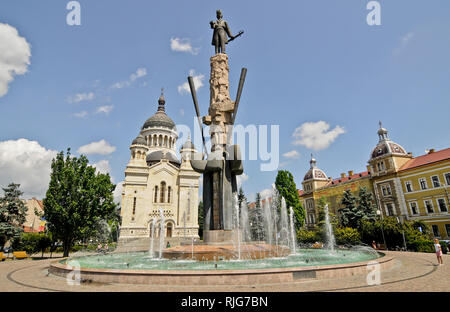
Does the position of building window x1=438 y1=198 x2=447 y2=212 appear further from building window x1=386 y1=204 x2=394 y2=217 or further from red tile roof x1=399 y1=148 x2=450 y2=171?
building window x1=386 y1=204 x2=394 y2=217

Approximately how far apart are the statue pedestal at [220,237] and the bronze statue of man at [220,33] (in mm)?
10854

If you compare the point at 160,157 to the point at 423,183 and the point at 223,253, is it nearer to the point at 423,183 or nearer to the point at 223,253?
the point at 223,253

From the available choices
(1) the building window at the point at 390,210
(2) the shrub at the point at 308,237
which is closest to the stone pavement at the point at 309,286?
(2) the shrub at the point at 308,237

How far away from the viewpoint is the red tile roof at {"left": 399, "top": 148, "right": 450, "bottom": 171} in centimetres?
3244

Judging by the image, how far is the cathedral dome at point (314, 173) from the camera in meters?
54.0

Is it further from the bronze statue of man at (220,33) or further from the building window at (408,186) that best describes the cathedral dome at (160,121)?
the building window at (408,186)

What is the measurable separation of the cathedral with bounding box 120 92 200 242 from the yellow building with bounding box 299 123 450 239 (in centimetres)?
2662

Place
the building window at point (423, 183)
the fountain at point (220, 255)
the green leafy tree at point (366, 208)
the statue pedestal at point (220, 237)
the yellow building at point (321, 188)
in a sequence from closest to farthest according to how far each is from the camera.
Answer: the fountain at point (220, 255)
the statue pedestal at point (220, 237)
the green leafy tree at point (366, 208)
the building window at point (423, 183)
the yellow building at point (321, 188)

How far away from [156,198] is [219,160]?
32.6 m

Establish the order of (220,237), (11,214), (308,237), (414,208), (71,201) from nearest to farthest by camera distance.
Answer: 1. (220,237)
2. (71,201)
3. (308,237)
4. (11,214)
5. (414,208)

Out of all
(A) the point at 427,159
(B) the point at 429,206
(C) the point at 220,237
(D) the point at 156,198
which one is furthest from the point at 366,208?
(D) the point at 156,198

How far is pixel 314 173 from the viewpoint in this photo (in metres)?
A: 54.4

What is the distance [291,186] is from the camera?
36688mm
